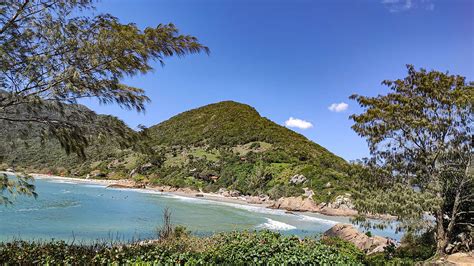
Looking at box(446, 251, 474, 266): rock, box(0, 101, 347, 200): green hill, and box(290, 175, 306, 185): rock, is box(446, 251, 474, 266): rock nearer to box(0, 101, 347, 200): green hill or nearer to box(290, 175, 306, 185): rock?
box(0, 101, 347, 200): green hill

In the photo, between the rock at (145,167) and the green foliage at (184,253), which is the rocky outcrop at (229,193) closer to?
the rock at (145,167)

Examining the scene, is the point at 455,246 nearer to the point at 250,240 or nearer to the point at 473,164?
the point at 473,164

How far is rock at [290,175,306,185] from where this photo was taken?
52316mm

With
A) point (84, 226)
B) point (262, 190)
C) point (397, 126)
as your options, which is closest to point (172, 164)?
point (262, 190)

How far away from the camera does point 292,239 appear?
11.3 meters

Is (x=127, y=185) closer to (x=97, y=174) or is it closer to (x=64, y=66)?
(x=97, y=174)

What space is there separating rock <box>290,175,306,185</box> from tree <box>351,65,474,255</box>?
1531 inches

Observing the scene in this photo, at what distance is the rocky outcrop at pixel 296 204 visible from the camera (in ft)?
143

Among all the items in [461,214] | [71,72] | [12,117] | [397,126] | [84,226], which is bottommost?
[84,226]

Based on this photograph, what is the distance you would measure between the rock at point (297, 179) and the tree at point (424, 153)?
38.9 m

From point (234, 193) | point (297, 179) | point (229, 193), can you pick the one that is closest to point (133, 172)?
point (229, 193)

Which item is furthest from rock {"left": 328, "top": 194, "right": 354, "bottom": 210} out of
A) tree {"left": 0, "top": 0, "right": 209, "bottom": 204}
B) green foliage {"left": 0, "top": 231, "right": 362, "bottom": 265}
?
tree {"left": 0, "top": 0, "right": 209, "bottom": 204}

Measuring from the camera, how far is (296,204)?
146 ft

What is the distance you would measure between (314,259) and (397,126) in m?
6.30
